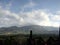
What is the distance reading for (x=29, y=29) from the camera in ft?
23.4

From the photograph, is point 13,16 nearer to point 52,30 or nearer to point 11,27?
point 11,27

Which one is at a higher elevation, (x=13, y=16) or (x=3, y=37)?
(x=13, y=16)

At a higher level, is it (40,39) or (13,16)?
(13,16)

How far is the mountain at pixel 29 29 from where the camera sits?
7.02 meters

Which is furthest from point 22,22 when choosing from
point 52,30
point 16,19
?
point 52,30

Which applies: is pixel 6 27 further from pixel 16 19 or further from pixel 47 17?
pixel 47 17

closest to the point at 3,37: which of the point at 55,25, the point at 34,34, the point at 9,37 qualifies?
the point at 9,37

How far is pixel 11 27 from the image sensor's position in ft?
23.2

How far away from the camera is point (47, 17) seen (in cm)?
722

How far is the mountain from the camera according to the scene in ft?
23.0

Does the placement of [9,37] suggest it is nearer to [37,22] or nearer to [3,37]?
[3,37]

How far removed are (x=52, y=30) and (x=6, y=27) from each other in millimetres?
955

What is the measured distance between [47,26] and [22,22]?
21.0 inches

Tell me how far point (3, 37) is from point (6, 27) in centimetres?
22
